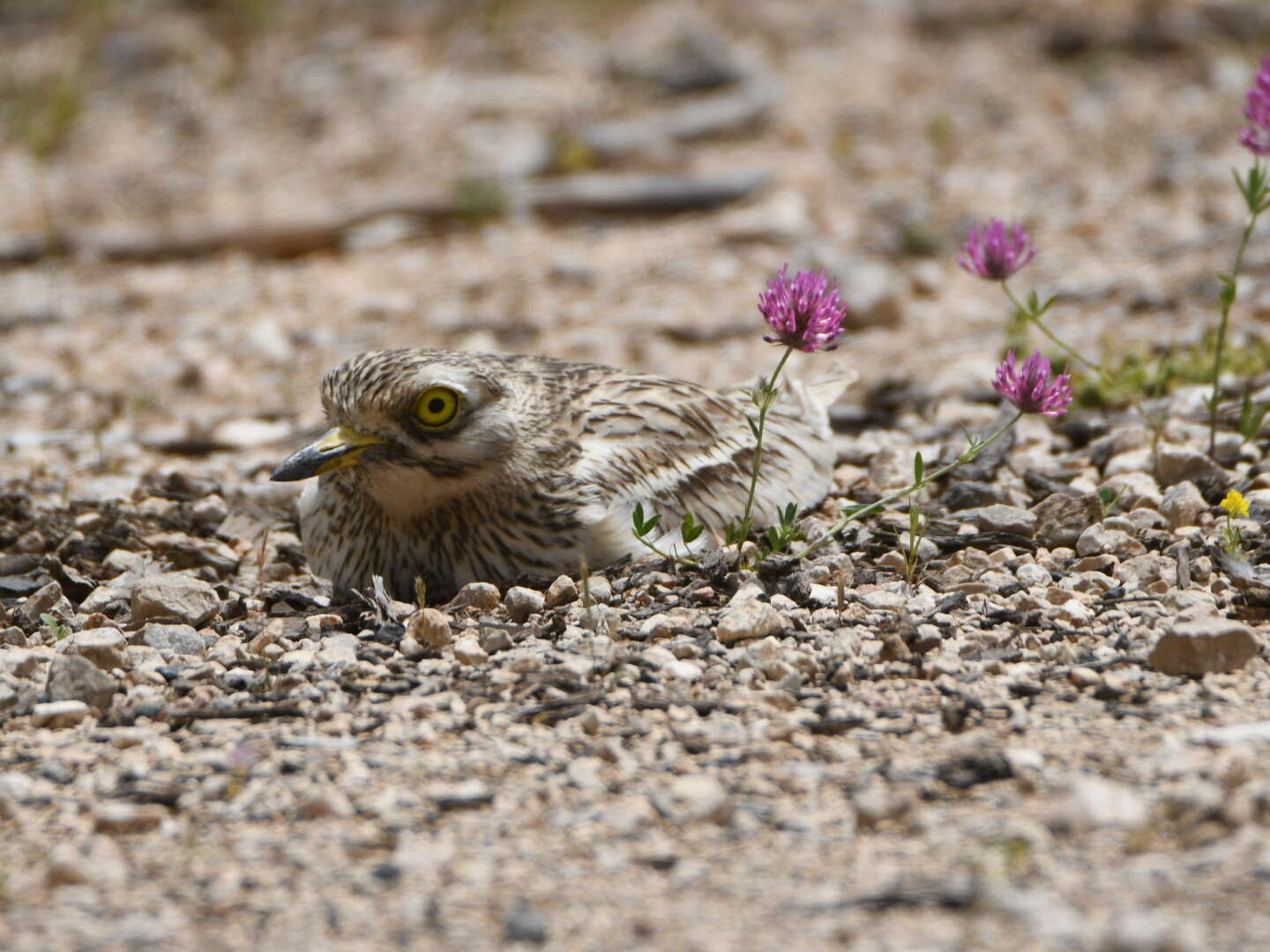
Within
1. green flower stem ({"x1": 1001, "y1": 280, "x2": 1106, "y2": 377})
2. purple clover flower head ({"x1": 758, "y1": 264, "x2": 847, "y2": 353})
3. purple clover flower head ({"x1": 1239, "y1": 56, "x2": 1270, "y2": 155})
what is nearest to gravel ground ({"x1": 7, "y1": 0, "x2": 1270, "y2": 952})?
green flower stem ({"x1": 1001, "y1": 280, "x2": 1106, "y2": 377})

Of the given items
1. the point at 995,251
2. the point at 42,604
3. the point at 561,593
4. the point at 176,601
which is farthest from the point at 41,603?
the point at 995,251

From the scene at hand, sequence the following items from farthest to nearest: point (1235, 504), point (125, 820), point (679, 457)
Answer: point (679, 457)
point (1235, 504)
point (125, 820)

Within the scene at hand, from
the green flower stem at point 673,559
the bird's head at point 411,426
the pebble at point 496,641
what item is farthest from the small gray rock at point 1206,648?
the bird's head at point 411,426

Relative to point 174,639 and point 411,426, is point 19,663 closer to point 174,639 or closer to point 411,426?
point 174,639

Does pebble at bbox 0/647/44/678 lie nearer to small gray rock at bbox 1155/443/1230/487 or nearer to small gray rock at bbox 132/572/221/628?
small gray rock at bbox 132/572/221/628

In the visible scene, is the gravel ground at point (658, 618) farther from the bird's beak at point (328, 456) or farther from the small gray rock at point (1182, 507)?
the bird's beak at point (328, 456)

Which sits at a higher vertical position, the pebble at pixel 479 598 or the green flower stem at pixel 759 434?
the green flower stem at pixel 759 434

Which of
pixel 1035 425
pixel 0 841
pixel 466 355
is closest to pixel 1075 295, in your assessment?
pixel 1035 425
